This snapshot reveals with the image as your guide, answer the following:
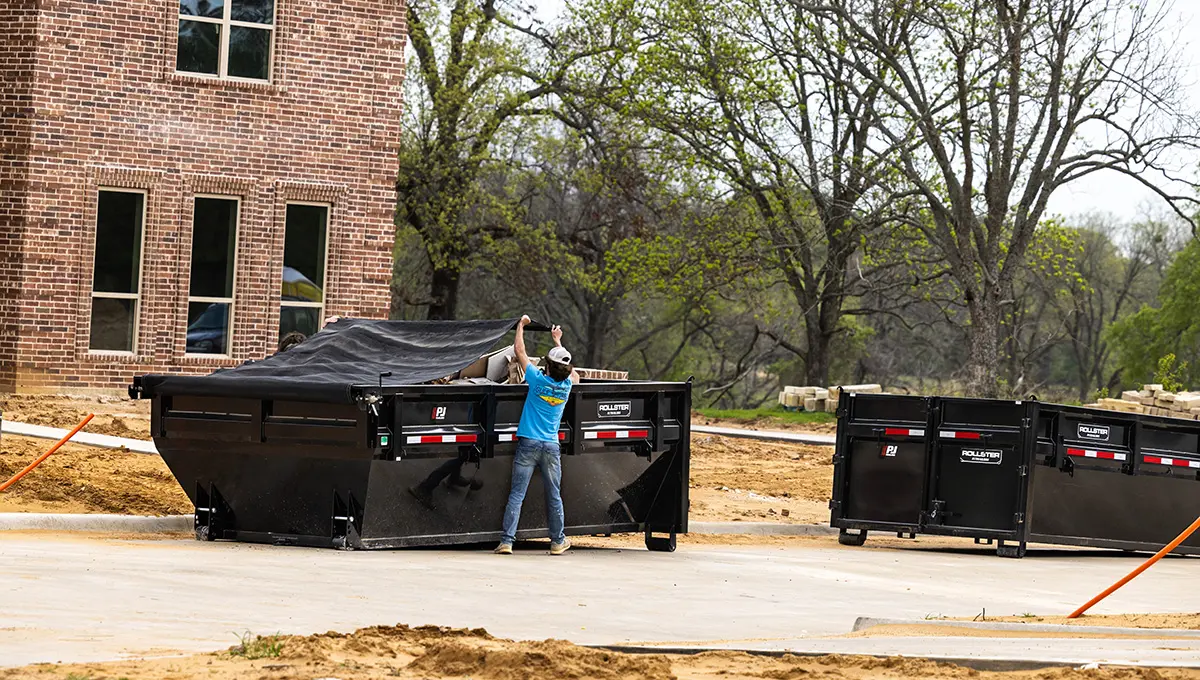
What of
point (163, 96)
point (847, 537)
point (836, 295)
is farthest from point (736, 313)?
point (847, 537)

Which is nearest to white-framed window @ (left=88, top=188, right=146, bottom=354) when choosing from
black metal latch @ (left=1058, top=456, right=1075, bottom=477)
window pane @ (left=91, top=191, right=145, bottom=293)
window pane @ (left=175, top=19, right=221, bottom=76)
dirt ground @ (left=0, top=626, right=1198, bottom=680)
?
window pane @ (left=91, top=191, right=145, bottom=293)

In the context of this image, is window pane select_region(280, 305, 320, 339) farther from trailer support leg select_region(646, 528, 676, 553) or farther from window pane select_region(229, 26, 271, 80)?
trailer support leg select_region(646, 528, 676, 553)

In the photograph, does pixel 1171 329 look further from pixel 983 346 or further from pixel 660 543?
pixel 660 543

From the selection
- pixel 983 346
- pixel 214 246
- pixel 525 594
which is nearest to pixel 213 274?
pixel 214 246

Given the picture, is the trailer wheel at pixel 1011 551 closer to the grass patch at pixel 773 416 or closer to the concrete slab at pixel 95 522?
the concrete slab at pixel 95 522

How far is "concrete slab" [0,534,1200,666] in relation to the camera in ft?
28.9

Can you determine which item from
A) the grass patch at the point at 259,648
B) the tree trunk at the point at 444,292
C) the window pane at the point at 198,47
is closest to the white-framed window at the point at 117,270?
the window pane at the point at 198,47

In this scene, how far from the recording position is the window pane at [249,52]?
2572 centimetres

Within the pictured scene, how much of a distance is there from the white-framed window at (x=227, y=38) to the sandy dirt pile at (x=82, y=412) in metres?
5.22

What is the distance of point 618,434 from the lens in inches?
571

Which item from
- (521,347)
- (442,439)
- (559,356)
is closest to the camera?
(442,439)

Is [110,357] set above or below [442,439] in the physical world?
below

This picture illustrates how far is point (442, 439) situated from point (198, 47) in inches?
559

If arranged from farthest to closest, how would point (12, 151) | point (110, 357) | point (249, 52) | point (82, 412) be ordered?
1. point (249, 52)
2. point (110, 357)
3. point (12, 151)
4. point (82, 412)
